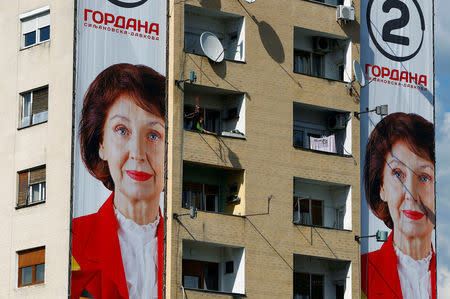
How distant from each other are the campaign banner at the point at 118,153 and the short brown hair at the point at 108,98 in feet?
0.14

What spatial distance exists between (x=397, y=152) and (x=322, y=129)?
13.7 ft

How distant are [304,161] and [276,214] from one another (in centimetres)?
318

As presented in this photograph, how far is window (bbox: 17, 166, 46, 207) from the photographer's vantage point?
59.2m

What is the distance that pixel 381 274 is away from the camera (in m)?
65.1

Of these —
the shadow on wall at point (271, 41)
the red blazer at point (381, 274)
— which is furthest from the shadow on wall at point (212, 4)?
the red blazer at point (381, 274)

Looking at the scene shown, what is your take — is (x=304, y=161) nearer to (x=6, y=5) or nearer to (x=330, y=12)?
(x=330, y=12)

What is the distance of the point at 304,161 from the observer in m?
63.2

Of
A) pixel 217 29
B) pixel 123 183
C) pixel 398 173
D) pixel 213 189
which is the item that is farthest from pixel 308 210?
pixel 123 183

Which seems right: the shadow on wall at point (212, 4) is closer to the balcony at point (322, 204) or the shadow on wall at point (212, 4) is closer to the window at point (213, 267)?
the balcony at point (322, 204)

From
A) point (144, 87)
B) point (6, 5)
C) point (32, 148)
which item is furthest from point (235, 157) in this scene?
point (6, 5)

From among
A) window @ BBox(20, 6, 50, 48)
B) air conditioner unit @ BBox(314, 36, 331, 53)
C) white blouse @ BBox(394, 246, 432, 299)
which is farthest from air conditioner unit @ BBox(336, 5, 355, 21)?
window @ BBox(20, 6, 50, 48)

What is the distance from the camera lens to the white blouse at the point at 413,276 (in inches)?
2584

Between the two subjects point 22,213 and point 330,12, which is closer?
point 22,213

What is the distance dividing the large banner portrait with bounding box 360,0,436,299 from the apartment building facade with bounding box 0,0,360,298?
1220mm
